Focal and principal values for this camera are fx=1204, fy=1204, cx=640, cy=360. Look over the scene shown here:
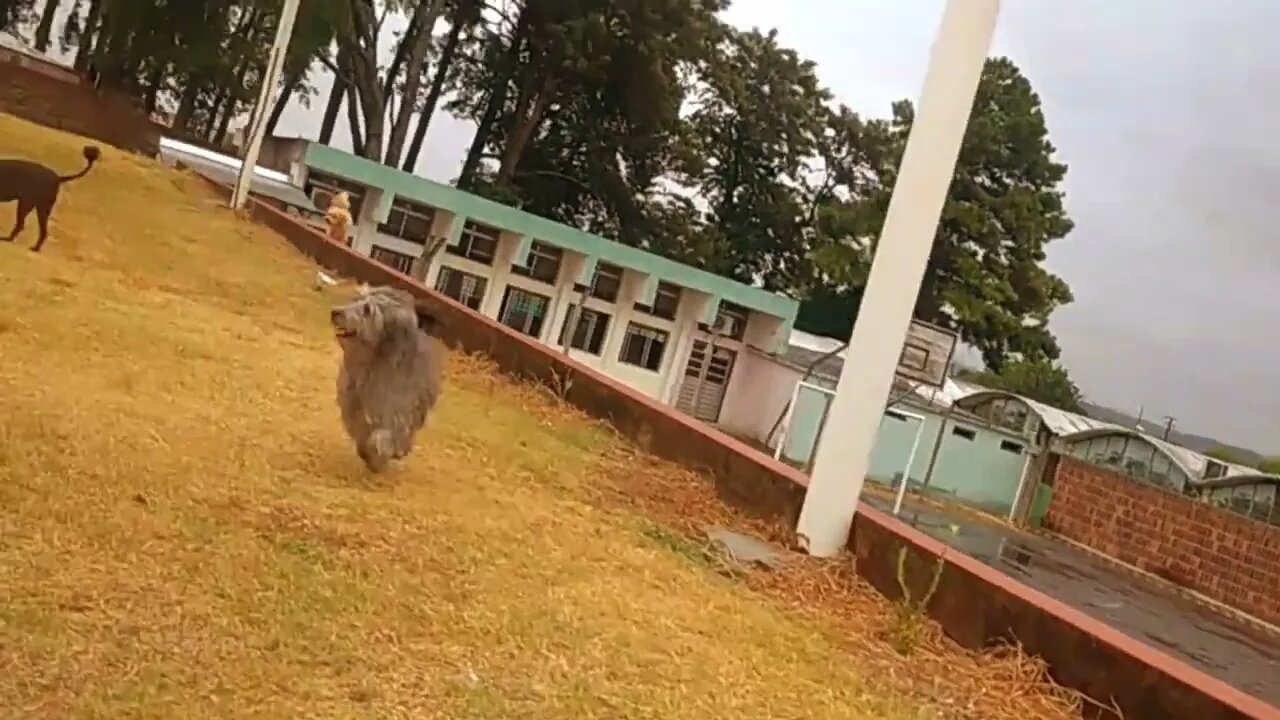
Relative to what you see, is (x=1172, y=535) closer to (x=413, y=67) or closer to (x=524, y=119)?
(x=524, y=119)

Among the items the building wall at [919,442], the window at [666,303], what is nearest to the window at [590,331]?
the window at [666,303]

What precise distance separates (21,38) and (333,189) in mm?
13917

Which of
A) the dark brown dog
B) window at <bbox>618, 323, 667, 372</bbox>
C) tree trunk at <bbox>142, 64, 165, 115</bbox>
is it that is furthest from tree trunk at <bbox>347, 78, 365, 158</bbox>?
the dark brown dog

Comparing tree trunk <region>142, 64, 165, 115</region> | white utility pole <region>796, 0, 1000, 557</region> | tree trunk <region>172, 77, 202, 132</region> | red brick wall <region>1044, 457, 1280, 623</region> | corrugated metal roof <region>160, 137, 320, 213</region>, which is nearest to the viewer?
white utility pole <region>796, 0, 1000, 557</region>

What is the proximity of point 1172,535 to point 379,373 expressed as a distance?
18381mm

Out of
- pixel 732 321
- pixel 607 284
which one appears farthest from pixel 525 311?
pixel 732 321

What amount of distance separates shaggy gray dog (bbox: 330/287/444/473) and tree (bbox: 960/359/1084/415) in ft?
82.2

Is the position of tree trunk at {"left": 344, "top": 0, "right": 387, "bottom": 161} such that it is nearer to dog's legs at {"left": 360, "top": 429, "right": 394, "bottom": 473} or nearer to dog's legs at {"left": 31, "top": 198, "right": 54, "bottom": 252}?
dog's legs at {"left": 31, "top": 198, "right": 54, "bottom": 252}

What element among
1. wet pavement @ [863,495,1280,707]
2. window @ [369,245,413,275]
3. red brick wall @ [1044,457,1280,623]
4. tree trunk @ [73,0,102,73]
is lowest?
wet pavement @ [863,495,1280,707]

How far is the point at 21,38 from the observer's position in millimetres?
28031

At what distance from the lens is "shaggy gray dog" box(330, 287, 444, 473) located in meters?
4.07

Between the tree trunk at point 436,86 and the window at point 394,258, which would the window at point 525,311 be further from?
the tree trunk at point 436,86

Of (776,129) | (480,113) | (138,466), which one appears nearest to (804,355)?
(776,129)

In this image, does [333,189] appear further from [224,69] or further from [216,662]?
[216,662]
